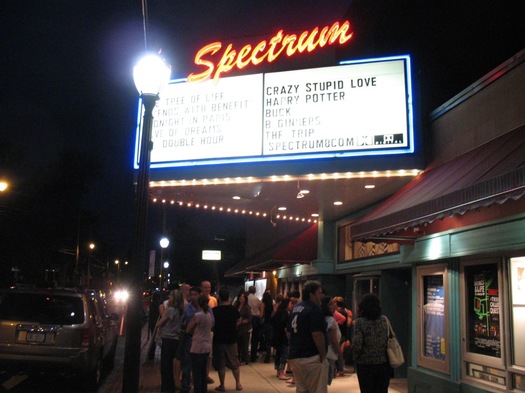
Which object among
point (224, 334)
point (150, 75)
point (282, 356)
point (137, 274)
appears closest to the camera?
Answer: point (137, 274)

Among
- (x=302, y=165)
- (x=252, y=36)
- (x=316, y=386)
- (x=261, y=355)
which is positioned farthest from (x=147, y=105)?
(x=261, y=355)

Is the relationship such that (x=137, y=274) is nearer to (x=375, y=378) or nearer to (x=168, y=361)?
(x=375, y=378)

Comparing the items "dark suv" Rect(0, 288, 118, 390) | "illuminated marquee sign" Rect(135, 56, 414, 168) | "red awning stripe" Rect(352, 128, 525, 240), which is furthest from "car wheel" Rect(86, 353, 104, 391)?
"red awning stripe" Rect(352, 128, 525, 240)

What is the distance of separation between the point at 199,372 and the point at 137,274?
10.2ft

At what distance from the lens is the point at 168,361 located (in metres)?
9.00

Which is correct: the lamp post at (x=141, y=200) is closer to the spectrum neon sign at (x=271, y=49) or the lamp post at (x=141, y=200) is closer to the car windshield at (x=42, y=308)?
the car windshield at (x=42, y=308)

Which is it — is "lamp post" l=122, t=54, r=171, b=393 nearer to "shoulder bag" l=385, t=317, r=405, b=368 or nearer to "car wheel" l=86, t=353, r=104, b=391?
"shoulder bag" l=385, t=317, r=405, b=368

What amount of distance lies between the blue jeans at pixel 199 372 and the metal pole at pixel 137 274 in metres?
2.68

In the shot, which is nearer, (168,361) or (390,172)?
(168,361)

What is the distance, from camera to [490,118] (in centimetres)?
812

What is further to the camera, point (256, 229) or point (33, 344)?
point (256, 229)

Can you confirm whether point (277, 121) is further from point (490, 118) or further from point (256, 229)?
point (256, 229)

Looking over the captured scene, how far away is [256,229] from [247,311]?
1548cm

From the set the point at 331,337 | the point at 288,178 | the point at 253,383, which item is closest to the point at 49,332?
the point at 253,383
